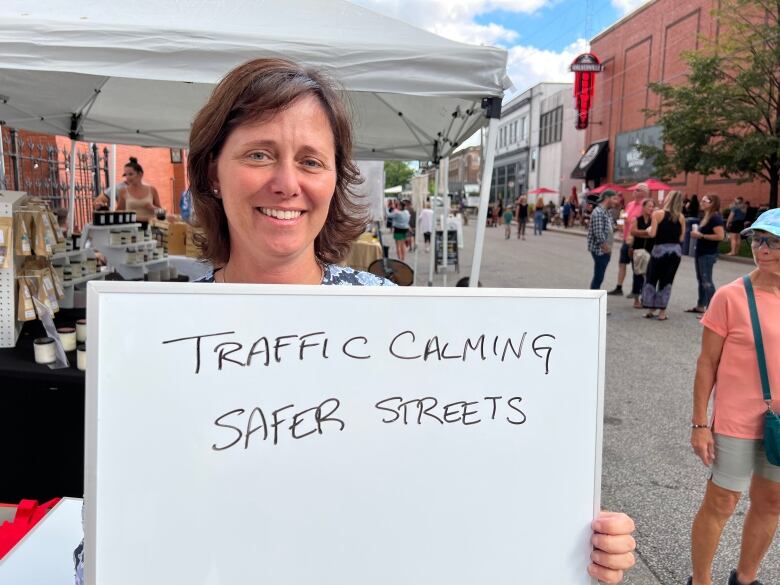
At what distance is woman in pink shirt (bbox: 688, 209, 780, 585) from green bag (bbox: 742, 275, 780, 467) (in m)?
0.01

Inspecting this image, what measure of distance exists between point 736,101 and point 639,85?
517 inches

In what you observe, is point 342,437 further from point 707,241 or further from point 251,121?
point 707,241

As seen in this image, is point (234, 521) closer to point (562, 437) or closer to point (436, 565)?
point (436, 565)

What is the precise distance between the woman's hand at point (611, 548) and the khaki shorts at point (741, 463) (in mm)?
1612

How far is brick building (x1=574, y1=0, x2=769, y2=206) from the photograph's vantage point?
79.3ft

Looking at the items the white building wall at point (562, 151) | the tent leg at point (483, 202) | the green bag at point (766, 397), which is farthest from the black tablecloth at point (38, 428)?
the white building wall at point (562, 151)

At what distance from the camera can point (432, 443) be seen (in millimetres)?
1079

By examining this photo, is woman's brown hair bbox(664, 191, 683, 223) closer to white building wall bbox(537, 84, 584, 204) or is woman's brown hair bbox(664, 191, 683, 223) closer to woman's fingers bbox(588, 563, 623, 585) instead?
woman's fingers bbox(588, 563, 623, 585)

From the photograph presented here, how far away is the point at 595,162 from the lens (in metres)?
34.2

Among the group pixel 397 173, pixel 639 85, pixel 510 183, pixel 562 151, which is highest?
A: pixel 639 85

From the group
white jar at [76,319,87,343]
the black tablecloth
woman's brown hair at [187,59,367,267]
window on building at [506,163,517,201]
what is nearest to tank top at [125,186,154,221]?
white jar at [76,319,87,343]

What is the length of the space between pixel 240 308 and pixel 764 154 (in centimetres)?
2021

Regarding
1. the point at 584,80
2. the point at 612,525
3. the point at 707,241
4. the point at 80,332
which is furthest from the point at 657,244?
the point at 584,80

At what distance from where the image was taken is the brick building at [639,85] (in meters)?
24.2
